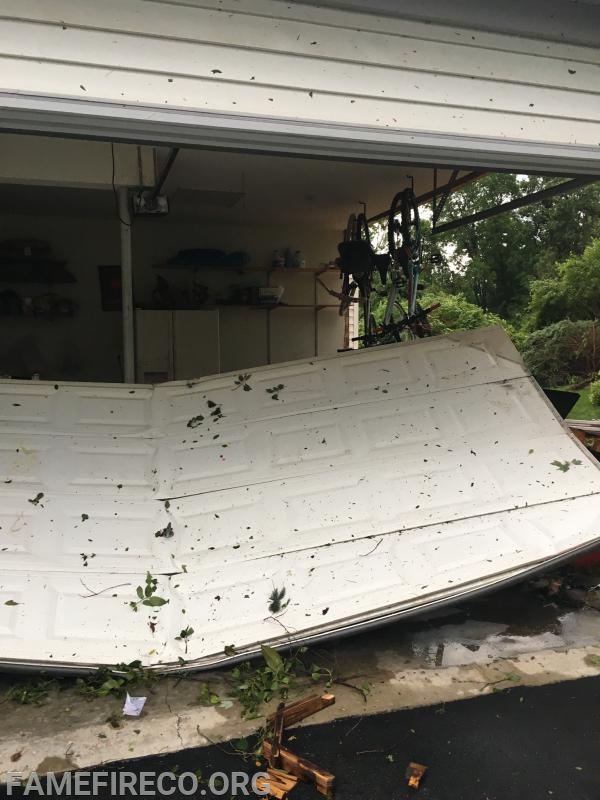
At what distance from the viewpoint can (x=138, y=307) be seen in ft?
23.0

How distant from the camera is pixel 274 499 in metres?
3.45

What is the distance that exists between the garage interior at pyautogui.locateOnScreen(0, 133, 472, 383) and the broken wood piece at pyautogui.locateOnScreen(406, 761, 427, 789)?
4634 mm

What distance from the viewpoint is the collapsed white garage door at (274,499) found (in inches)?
110

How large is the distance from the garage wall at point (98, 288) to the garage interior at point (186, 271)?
0.01m

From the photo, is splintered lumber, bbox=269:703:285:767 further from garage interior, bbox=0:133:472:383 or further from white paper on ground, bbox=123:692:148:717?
garage interior, bbox=0:133:472:383

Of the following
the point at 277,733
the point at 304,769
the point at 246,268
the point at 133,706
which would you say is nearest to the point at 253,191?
the point at 246,268

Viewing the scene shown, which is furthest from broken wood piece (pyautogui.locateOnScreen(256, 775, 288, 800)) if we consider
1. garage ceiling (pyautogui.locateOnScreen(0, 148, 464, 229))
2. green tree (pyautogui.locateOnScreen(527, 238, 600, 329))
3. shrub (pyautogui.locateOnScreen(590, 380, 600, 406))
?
green tree (pyautogui.locateOnScreen(527, 238, 600, 329))

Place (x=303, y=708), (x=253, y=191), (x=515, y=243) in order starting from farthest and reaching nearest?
(x=515, y=243), (x=253, y=191), (x=303, y=708)

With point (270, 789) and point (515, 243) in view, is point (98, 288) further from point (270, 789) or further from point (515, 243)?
point (515, 243)

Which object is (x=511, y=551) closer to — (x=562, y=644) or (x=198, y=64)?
(x=562, y=644)

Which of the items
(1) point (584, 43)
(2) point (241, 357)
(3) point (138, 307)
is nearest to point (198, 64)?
(1) point (584, 43)

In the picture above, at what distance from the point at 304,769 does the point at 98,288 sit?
652 centimetres

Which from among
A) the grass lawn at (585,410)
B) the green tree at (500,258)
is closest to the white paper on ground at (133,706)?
the grass lawn at (585,410)

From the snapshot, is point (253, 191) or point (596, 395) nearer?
point (253, 191)
